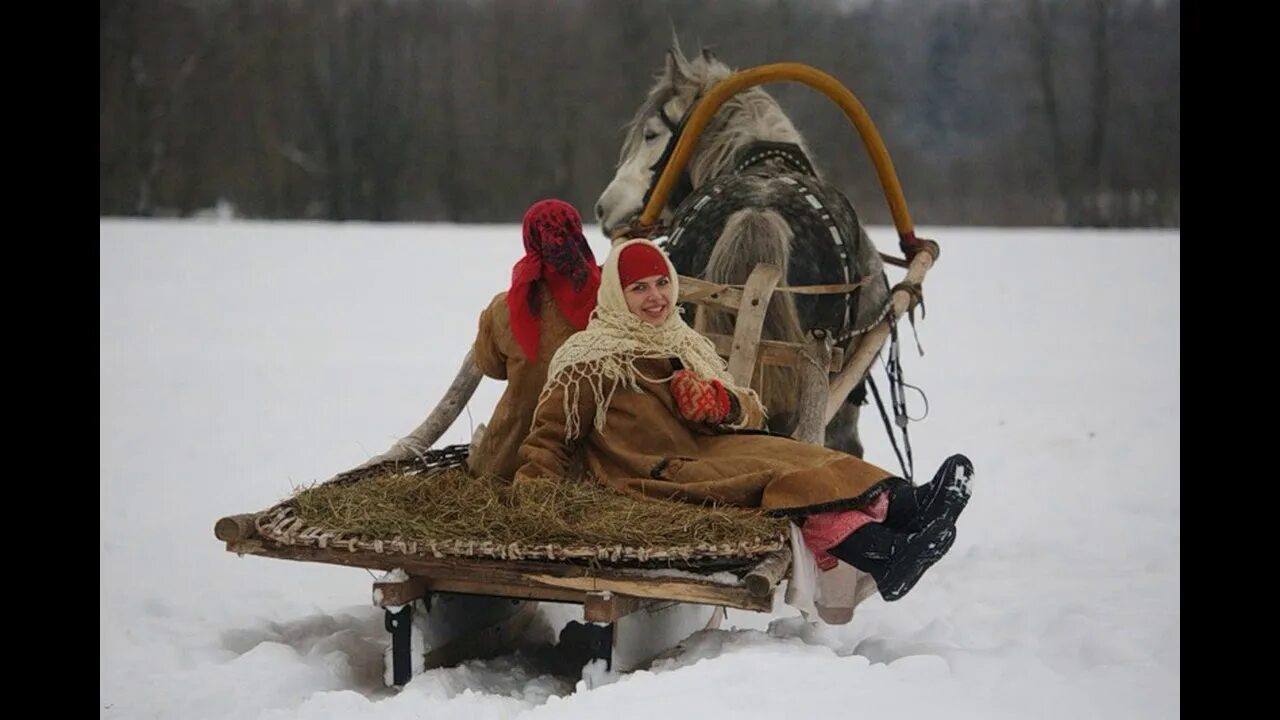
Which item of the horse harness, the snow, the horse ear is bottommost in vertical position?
the snow

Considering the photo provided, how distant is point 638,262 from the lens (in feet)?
9.55

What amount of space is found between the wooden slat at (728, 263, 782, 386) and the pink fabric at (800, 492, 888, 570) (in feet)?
2.04

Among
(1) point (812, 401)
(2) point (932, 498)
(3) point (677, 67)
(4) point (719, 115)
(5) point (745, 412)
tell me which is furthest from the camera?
(3) point (677, 67)

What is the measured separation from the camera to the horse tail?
3.43m

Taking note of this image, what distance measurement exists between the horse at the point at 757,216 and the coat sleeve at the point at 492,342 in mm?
567

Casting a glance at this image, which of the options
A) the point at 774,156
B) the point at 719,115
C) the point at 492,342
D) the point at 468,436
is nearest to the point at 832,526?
the point at 492,342

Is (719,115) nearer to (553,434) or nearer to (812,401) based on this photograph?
(812,401)

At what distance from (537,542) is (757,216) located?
1.23m

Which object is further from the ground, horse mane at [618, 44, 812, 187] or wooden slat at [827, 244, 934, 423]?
horse mane at [618, 44, 812, 187]

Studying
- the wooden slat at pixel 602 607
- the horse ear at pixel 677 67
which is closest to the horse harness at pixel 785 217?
the horse ear at pixel 677 67

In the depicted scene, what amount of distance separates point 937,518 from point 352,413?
12.4ft

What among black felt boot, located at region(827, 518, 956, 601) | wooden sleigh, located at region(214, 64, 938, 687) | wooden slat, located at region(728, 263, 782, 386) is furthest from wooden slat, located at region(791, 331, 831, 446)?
black felt boot, located at region(827, 518, 956, 601)

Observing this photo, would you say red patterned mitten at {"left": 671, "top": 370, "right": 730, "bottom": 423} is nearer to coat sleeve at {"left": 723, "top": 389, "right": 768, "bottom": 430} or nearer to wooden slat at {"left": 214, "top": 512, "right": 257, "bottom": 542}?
coat sleeve at {"left": 723, "top": 389, "right": 768, "bottom": 430}
